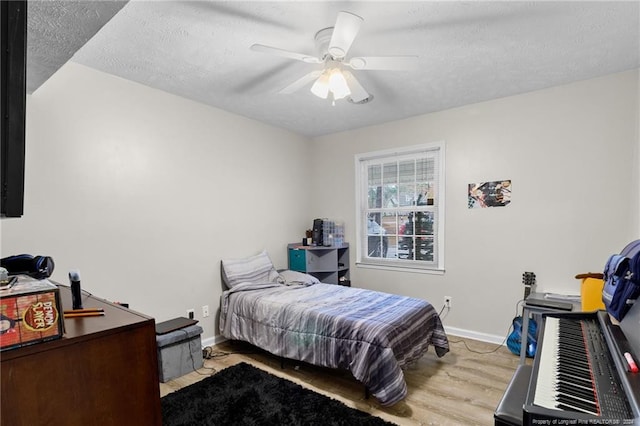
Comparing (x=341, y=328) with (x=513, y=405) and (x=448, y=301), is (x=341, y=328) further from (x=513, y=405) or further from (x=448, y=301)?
(x=448, y=301)

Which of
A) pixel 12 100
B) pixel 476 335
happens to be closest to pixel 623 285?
pixel 12 100

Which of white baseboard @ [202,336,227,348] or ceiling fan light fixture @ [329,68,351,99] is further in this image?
white baseboard @ [202,336,227,348]

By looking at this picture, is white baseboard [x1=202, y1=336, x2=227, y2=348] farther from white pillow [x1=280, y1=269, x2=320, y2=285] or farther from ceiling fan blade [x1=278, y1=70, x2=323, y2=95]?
ceiling fan blade [x1=278, y1=70, x2=323, y2=95]

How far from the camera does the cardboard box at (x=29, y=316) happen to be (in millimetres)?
805

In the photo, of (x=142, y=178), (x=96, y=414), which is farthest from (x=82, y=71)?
(x=96, y=414)

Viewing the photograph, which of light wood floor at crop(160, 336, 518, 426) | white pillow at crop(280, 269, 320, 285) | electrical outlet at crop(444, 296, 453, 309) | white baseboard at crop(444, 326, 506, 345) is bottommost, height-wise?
light wood floor at crop(160, 336, 518, 426)

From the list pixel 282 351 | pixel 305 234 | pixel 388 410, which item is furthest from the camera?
pixel 305 234

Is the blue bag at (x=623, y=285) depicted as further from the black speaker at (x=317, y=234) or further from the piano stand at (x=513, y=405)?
the black speaker at (x=317, y=234)

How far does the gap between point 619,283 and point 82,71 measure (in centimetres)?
357

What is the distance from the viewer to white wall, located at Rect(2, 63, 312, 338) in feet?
7.54

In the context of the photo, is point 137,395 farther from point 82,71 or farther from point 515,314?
point 515,314

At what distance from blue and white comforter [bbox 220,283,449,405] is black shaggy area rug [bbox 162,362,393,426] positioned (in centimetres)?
23

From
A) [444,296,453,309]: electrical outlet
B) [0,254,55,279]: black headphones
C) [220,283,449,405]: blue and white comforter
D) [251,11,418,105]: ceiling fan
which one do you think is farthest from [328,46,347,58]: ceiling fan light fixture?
[444,296,453,309]: electrical outlet

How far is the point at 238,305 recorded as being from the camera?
313 cm
